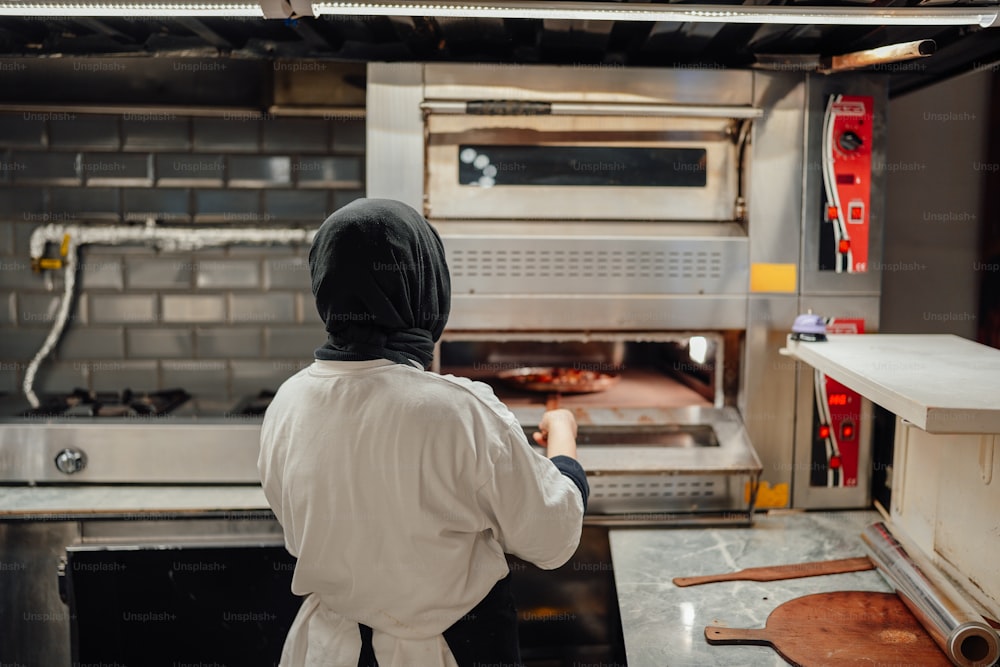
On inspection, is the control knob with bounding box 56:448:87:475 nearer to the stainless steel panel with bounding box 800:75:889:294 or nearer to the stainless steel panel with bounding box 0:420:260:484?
the stainless steel panel with bounding box 0:420:260:484

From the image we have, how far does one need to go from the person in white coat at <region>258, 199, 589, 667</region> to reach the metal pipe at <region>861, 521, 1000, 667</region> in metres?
0.80

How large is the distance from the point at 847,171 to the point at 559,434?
54.1 inches

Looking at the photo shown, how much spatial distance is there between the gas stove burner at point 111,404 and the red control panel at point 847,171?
2358mm

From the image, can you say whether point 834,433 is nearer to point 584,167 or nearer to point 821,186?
point 821,186

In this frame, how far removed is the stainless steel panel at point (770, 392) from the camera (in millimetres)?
2338

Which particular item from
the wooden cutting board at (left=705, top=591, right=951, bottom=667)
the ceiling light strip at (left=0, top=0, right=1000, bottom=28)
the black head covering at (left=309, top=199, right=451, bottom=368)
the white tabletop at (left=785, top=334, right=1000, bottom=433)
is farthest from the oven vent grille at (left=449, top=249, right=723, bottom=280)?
the wooden cutting board at (left=705, top=591, right=951, bottom=667)

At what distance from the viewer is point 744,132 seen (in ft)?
7.66

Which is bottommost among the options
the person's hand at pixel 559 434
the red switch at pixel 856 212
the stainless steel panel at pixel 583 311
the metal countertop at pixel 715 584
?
the metal countertop at pixel 715 584

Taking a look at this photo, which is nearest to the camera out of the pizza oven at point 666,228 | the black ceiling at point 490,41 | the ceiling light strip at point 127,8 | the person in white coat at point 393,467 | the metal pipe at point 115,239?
the person in white coat at point 393,467

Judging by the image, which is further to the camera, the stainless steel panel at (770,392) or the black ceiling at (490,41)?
the stainless steel panel at (770,392)

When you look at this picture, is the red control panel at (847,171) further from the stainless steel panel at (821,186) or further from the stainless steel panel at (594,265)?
the stainless steel panel at (594,265)

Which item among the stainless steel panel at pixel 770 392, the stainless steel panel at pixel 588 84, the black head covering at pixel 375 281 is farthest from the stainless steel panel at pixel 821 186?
the black head covering at pixel 375 281

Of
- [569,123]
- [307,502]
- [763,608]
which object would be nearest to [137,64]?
[569,123]

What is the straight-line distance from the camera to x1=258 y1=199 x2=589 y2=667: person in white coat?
1297mm
